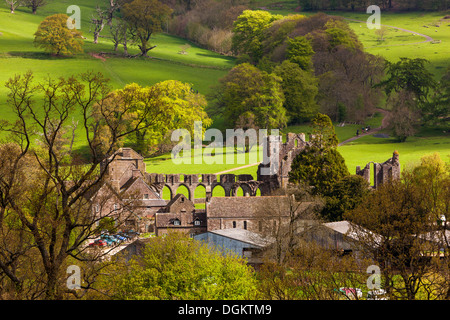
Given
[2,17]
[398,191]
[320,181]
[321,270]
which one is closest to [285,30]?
[2,17]

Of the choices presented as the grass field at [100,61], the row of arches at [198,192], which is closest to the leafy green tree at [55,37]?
the grass field at [100,61]

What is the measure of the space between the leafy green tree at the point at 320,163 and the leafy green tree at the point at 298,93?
40971mm

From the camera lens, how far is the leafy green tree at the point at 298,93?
119750mm

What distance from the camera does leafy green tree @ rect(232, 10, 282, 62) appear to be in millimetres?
150625

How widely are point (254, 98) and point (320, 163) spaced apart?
40.5 metres

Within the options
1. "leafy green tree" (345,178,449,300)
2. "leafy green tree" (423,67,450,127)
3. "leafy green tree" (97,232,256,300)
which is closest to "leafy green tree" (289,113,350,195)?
"leafy green tree" (345,178,449,300)

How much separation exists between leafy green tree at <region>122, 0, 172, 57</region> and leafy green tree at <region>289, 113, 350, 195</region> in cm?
7653

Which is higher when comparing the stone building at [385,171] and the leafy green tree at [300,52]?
the leafy green tree at [300,52]

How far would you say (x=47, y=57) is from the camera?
13600 cm

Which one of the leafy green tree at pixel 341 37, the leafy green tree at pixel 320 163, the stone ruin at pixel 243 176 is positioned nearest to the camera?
the leafy green tree at pixel 320 163

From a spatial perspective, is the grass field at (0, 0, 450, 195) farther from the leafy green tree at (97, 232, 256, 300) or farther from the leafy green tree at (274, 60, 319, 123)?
the leafy green tree at (97, 232, 256, 300)

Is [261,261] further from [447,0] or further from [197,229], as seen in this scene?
[447,0]

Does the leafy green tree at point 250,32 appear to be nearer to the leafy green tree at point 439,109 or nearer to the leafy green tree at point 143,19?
the leafy green tree at point 143,19

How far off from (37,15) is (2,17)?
8.98 metres
